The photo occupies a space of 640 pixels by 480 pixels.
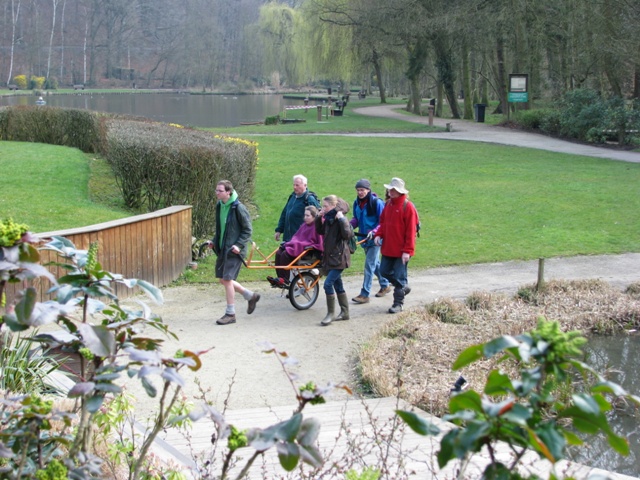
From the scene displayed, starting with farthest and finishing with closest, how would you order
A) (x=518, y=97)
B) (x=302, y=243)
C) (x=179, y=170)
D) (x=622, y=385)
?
(x=518, y=97) < (x=179, y=170) < (x=302, y=243) < (x=622, y=385)

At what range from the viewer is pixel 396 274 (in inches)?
398

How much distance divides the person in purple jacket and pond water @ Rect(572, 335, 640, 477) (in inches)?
136

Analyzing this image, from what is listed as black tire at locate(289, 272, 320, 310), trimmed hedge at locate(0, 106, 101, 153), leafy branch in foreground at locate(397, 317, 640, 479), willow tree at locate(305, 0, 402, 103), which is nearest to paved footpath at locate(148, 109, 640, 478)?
black tire at locate(289, 272, 320, 310)

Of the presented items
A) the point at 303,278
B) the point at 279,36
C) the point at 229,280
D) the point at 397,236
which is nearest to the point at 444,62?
the point at 397,236

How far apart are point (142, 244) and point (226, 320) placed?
6.32 ft

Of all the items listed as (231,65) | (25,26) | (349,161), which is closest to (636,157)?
(349,161)

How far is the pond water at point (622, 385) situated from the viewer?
6332 millimetres

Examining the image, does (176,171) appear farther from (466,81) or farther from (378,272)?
(466,81)

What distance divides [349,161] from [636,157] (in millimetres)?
10159

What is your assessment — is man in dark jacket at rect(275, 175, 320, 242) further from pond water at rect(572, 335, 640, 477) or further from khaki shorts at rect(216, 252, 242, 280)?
pond water at rect(572, 335, 640, 477)

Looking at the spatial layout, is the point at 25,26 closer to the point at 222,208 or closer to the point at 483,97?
the point at 483,97

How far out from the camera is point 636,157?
2805 centimetres

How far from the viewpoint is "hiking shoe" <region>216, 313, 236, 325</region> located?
9.58m

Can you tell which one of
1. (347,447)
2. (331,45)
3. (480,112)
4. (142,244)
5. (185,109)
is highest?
(331,45)
